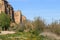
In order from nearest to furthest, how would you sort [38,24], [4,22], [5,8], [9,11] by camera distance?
[38,24] < [4,22] < [5,8] < [9,11]

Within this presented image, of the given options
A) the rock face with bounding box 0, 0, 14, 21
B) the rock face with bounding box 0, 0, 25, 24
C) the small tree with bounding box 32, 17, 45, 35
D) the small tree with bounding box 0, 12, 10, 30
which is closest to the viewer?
the small tree with bounding box 32, 17, 45, 35

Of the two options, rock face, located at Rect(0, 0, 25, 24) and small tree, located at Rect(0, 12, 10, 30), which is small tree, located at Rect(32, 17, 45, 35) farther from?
rock face, located at Rect(0, 0, 25, 24)

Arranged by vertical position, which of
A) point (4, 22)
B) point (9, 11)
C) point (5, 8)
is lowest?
point (4, 22)

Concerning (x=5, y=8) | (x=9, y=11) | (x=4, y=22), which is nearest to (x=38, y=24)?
(x=4, y=22)

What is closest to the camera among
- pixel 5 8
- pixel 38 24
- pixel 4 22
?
pixel 38 24

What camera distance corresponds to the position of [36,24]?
5206 centimetres

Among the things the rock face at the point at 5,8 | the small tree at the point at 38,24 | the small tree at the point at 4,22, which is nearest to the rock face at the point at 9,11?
the rock face at the point at 5,8

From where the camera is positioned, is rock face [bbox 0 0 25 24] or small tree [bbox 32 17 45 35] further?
rock face [bbox 0 0 25 24]

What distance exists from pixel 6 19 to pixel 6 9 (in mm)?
32326

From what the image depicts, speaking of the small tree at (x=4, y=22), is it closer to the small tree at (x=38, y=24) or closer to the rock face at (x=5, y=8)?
the small tree at (x=38, y=24)

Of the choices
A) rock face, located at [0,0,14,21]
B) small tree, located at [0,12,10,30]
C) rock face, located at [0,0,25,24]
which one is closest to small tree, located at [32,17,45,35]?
small tree, located at [0,12,10,30]

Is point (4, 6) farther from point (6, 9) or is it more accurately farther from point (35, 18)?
point (35, 18)

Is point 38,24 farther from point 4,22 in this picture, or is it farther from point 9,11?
A: point 9,11

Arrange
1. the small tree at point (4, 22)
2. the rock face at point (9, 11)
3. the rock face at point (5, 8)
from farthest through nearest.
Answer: the rock face at point (9, 11) < the rock face at point (5, 8) < the small tree at point (4, 22)
